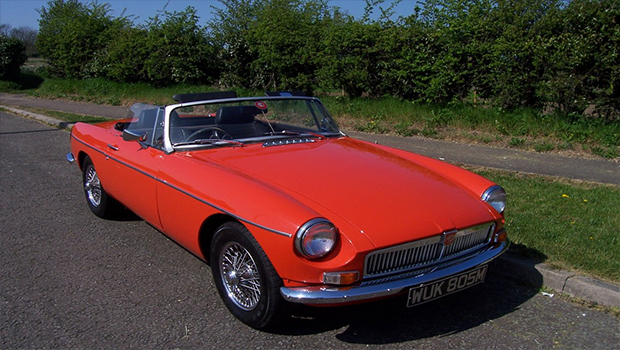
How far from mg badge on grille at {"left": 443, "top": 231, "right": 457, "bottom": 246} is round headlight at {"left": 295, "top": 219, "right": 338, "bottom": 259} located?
0.69 metres

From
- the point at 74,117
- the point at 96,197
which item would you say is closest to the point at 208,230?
the point at 96,197

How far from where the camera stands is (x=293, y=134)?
184 inches

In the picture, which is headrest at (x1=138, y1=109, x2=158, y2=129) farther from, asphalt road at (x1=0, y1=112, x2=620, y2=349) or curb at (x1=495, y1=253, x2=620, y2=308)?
curb at (x1=495, y1=253, x2=620, y2=308)

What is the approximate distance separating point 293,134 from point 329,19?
28.4 ft

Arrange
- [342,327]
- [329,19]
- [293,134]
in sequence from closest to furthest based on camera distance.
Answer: [342,327], [293,134], [329,19]

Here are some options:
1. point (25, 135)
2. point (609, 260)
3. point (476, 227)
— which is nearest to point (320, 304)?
point (476, 227)

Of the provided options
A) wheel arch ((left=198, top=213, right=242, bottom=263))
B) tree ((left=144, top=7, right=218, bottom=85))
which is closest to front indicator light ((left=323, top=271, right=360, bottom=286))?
wheel arch ((left=198, top=213, right=242, bottom=263))

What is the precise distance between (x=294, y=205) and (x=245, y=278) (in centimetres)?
57

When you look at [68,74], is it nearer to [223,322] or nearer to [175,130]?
[175,130]

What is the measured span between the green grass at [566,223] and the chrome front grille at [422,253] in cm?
111

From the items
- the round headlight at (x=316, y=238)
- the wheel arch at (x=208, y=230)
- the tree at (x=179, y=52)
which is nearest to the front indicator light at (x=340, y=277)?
the round headlight at (x=316, y=238)

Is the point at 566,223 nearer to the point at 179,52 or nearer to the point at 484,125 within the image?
the point at 484,125

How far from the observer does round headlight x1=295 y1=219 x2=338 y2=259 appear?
2949 millimetres

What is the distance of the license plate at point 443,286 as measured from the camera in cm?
308
